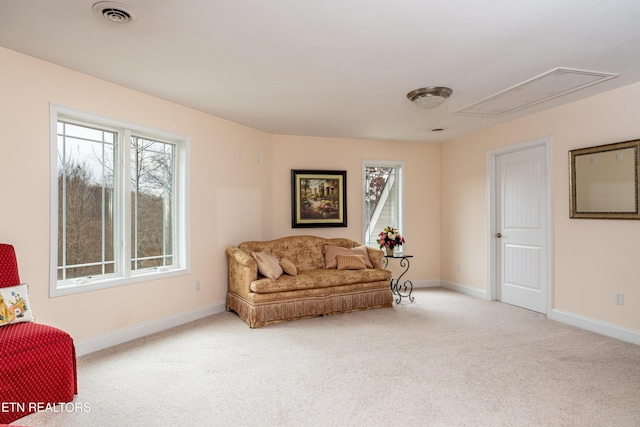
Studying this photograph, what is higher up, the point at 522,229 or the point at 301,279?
the point at 522,229

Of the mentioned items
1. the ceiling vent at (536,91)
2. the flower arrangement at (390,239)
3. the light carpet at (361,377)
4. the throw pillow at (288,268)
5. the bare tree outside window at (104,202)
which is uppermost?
the ceiling vent at (536,91)

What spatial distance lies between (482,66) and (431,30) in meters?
0.88

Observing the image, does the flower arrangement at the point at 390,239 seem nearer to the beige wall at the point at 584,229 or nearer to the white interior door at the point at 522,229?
the beige wall at the point at 584,229

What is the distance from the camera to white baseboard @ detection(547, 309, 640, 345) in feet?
11.8

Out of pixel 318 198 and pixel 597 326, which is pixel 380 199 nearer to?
pixel 318 198

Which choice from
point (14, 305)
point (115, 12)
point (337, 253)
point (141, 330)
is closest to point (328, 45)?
point (115, 12)

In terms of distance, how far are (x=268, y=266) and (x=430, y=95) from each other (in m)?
2.51

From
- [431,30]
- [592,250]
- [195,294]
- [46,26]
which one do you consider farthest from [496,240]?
[46,26]

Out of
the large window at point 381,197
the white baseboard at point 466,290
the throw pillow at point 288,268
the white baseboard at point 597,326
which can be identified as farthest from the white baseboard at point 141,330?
the white baseboard at point 597,326

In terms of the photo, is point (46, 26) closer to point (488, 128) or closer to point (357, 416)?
point (357, 416)

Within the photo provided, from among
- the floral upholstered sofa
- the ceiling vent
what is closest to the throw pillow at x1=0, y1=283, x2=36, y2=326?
the floral upholstered sofa

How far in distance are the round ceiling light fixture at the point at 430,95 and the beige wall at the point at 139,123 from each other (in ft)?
7.79

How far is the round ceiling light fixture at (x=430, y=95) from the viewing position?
3715mm

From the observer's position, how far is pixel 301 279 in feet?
14.5
